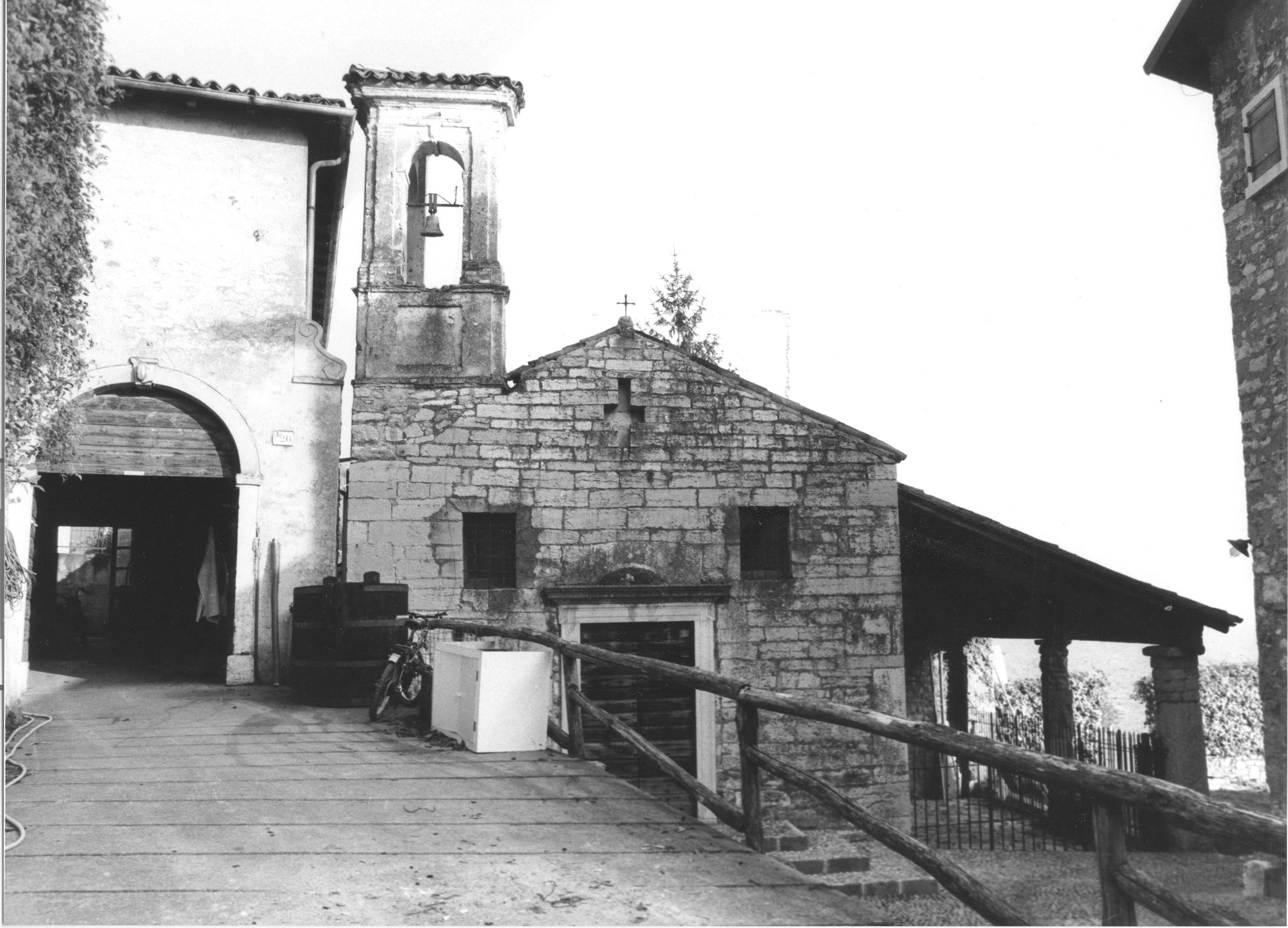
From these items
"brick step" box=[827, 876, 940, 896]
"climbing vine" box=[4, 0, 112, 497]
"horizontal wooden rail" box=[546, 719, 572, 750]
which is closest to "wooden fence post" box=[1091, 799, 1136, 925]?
"horizontal wooden rail" box=[546, 719, 572, 750]

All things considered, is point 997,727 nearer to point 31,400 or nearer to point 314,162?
point 314,162

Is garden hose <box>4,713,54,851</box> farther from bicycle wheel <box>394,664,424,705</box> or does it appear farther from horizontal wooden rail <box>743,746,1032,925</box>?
horizontal wooden rail <box>743,746,1032,925</box>

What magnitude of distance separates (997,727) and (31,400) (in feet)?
47.9

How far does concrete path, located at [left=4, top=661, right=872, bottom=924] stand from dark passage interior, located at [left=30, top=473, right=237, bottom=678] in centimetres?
393

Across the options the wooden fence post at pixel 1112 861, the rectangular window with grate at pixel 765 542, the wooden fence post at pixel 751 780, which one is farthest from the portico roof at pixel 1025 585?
the wooden fence post at pixel 1112 861

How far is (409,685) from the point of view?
6609 mm

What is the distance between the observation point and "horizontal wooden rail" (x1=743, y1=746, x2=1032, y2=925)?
267cm

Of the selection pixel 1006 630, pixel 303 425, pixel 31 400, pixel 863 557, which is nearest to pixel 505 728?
pixel 31 400

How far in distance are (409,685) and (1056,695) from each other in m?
7.65

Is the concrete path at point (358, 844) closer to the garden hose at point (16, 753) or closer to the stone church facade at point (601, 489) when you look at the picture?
the garden hose at point (16, 753)

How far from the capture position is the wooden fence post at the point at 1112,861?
2.44 m

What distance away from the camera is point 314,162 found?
31.5 feet

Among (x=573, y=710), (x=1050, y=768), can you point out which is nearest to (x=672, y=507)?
(x=573, y=710)

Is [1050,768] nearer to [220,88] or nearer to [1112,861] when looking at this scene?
[1112,861]
